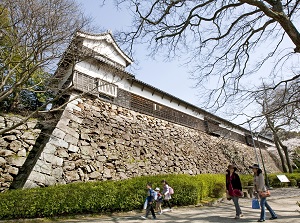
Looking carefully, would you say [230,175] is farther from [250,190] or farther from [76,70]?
[76,70]

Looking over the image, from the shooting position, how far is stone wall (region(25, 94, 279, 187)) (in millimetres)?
8900

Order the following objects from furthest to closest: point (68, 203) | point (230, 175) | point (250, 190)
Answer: point (250, 190), point (68, 203), point (230, 175)

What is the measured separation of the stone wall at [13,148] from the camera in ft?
26.9

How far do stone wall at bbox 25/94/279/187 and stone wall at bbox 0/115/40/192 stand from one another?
119 centimetres

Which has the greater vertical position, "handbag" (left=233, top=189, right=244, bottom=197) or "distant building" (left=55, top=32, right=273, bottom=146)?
"distant building" (left=55, top=32, right=273, bottom=146)

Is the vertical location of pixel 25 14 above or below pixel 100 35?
below

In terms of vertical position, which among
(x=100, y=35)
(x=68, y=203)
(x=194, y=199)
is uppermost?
(x=100, y=35)

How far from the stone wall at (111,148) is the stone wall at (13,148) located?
46.8 inches

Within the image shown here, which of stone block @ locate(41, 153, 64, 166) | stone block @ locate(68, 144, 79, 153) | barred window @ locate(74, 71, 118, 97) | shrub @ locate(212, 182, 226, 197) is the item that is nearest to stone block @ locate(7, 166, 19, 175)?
stone block @ locate(41, 153, 64, 166)

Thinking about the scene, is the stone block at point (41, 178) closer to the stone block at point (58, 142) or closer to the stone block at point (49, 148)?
Answer: the stone block at point (49, 148)

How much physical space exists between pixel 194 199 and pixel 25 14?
10148 mm

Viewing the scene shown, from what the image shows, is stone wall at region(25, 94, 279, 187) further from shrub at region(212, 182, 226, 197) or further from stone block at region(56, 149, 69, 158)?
shrub at region(212, 182, 226, 197)

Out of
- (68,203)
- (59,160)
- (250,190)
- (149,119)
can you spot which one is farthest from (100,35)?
(250,190)

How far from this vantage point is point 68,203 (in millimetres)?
7137
